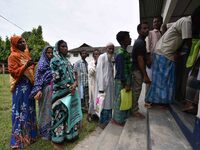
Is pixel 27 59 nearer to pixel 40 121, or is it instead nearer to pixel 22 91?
pixel 22 91

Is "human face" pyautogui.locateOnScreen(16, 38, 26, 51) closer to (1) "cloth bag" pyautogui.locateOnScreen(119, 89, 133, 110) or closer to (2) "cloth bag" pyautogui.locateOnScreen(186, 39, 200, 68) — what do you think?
(1) "cloth bag" pyautogui.locateOnScreen(119, 89, 133, 110)

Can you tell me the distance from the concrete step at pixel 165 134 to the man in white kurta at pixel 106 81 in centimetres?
120

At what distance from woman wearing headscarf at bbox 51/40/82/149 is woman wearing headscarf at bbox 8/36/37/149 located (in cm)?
57

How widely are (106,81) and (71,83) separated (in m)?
0.90

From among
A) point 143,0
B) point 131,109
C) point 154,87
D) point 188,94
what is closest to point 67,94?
point 131,109

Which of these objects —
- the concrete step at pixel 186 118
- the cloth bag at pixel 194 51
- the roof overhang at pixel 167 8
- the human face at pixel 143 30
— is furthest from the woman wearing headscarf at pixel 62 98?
the roof overhang at pixel 167 8

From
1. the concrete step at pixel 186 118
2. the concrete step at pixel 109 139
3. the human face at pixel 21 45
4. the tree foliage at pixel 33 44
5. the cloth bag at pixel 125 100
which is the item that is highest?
the tree foliage at pixel 33 44

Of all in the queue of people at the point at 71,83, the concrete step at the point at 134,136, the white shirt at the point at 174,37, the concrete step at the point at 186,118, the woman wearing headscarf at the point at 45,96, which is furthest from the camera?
the woman wearing headscarf at the point at 45,96

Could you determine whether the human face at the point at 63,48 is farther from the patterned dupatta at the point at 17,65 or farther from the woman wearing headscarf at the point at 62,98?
the patterned dupatta at the point at 17,65

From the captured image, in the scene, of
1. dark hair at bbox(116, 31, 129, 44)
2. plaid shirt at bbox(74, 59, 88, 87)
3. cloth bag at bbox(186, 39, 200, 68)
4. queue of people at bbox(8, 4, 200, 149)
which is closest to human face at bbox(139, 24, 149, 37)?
queue of people at bbox(8, 4, 200, 149)

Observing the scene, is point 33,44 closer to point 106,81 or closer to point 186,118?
point 106,81

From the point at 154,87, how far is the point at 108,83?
1168 millimetres

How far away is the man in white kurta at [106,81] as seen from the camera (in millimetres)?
4117

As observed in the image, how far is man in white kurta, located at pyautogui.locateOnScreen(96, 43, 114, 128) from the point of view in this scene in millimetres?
4117
